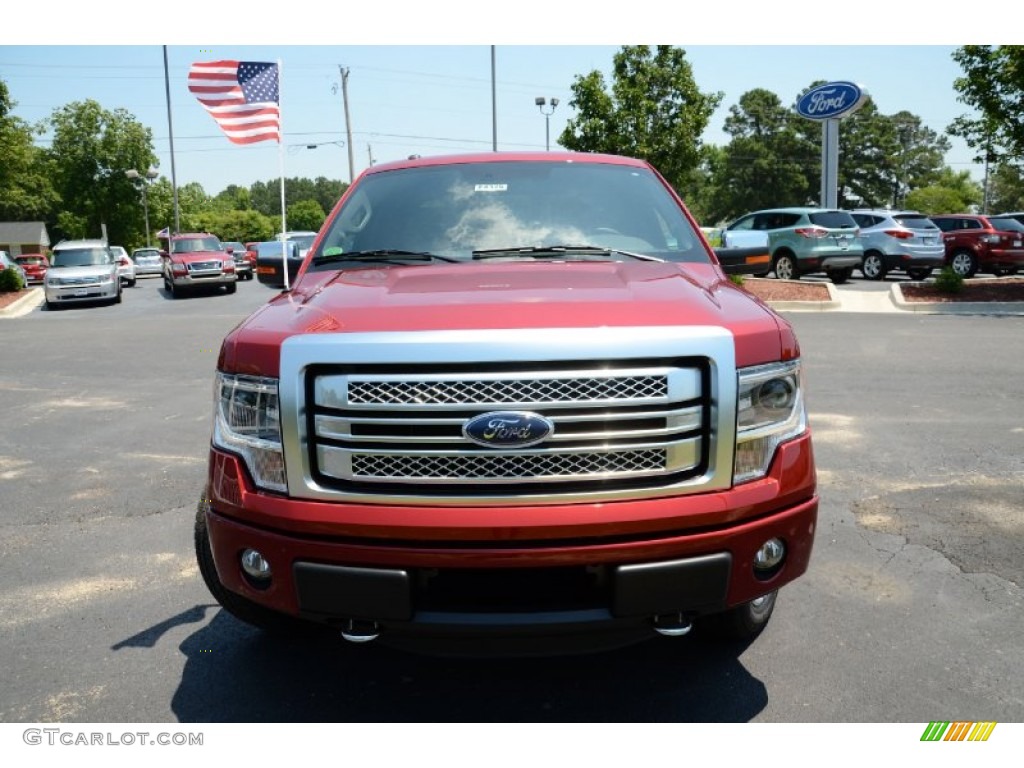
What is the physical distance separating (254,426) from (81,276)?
22.3m

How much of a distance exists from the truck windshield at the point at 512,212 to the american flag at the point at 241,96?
10567mm

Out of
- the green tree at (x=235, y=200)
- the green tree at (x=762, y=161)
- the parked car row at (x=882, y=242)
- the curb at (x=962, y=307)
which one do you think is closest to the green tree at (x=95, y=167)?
the green tree at (x=762, y=161)

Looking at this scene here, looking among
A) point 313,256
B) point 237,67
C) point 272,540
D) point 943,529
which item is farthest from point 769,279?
point 272,540

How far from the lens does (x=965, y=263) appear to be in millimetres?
22641

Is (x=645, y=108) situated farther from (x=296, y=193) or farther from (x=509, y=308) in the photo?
(x=296, y=193)

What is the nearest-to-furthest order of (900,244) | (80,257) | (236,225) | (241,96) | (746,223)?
(241,96) < (900,244) < (746,223) < (80,257) < (236,225)

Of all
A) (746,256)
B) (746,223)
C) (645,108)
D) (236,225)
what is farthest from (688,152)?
(236,225)

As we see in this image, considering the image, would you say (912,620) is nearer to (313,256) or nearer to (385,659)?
(385,659)

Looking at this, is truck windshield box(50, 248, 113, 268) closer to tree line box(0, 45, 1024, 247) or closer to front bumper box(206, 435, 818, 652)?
tree line box(0, 45, 1024, 247)

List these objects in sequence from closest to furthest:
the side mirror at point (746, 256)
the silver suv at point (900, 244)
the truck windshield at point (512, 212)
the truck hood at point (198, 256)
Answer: the truck windshield at point (512, 212) → the side mirror at point (746, 256) → the silver suv at point (900, 244) → the truck hood at point (198, 256)

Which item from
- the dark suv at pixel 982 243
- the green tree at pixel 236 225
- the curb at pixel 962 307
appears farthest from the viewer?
the green tree at pixel 236 225

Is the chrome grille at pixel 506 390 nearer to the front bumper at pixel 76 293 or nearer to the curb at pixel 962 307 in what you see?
the curb at pixel 962 307

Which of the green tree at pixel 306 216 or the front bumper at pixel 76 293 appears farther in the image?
the green tree at pixel 306 216

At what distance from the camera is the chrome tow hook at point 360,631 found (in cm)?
243
